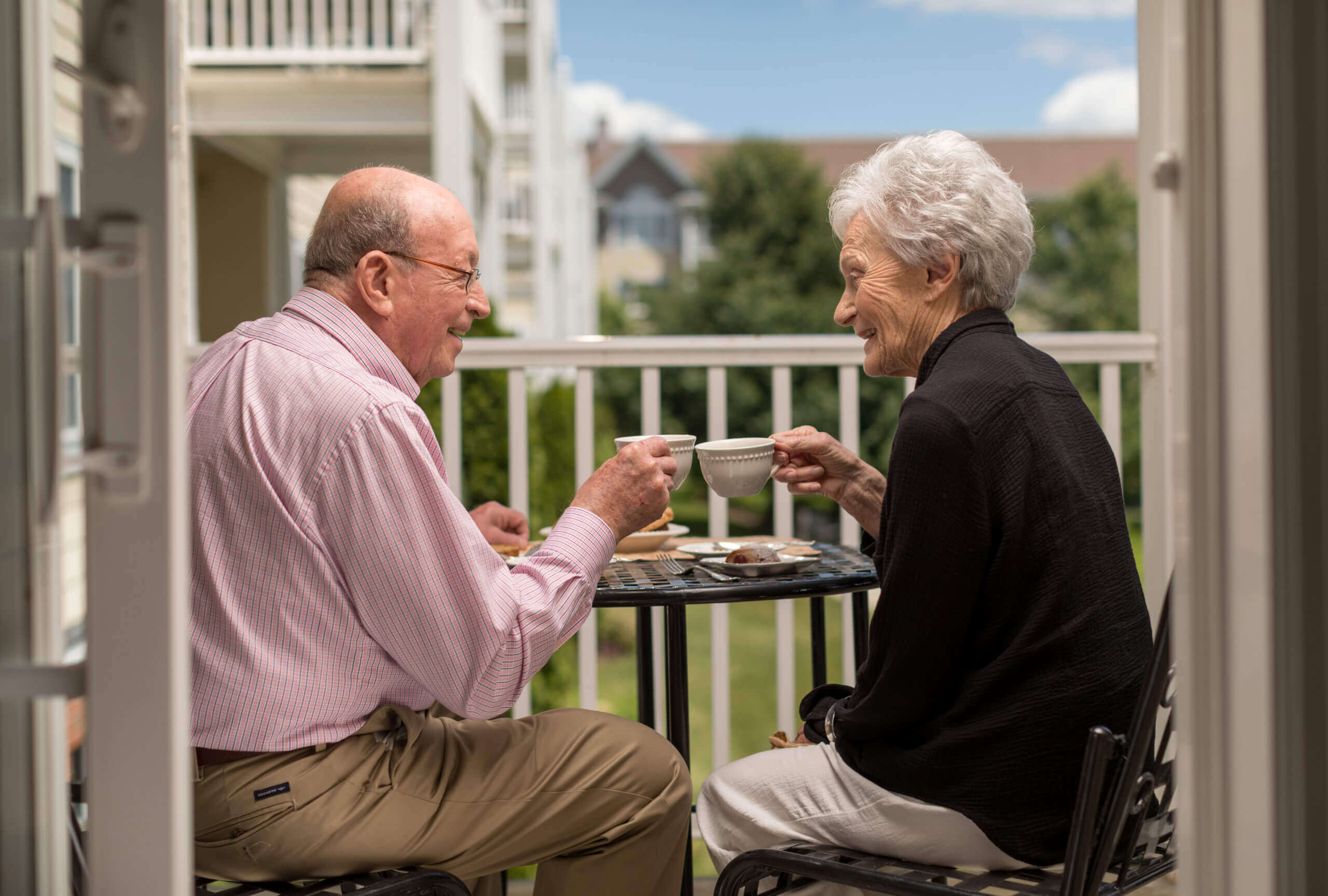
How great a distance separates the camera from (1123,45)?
66562 mm

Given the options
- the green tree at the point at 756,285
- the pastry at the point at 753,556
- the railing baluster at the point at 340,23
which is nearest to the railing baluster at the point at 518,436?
the pastry at the point at 753,556

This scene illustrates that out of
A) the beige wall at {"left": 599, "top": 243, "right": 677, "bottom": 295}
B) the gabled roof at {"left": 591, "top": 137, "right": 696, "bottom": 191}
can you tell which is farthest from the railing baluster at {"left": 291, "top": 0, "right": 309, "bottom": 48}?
the gabled roof at {"left": 591, "top": 137, "right": 696, "bottom": 191}

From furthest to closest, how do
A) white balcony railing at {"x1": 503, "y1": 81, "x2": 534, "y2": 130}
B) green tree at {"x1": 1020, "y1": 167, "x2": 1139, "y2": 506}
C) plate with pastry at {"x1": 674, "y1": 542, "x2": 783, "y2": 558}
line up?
1. green tree at {"x1": 1020, "y1": 167, "x2": 1139, "y2": 506}
2. white balcony railing at {"x1": 503, "y1": 81, "x2": 534, "y2": 130}
3. plate with pastry at {"x1": 674, "y1": 542, "x2": 783, "y2": 558}

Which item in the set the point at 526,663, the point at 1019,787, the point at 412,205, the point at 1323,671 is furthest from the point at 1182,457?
the point at 412,205

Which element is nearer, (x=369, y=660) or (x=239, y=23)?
(x=369, y=660)

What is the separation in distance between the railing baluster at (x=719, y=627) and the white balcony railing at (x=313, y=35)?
20.1ft

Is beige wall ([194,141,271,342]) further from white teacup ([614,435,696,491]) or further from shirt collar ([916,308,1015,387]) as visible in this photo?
shirt collar ([916,308,1015,387])

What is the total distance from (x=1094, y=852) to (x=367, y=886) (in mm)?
863

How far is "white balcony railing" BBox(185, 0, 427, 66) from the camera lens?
26.6 ft

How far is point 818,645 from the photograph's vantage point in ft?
8.03

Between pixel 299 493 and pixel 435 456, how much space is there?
0.20 m

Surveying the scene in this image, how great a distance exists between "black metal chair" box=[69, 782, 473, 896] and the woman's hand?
925mm

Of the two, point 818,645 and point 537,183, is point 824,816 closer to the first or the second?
point 818,645

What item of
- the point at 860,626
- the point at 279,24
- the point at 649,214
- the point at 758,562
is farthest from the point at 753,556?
the point at 649,214
